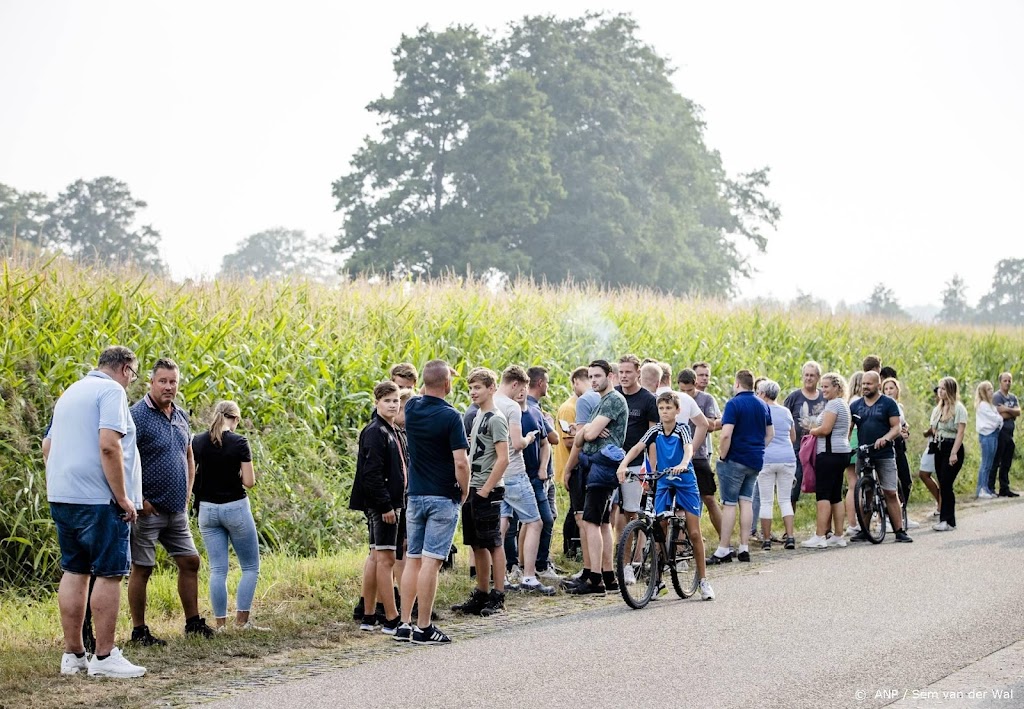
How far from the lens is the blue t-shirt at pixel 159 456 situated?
8.69 meters

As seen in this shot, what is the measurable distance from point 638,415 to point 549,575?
1949 millimetres

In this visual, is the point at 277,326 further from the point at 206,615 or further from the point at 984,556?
the point at 984,556

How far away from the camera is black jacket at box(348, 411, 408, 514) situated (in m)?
9.21

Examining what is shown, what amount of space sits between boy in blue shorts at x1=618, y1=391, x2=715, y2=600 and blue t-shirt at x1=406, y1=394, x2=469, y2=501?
2.30 metres

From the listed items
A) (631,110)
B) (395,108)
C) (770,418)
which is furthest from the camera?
(631,110)

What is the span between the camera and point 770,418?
13617mm

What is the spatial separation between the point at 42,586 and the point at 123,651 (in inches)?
105

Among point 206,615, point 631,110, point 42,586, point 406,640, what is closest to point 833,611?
point 406,640

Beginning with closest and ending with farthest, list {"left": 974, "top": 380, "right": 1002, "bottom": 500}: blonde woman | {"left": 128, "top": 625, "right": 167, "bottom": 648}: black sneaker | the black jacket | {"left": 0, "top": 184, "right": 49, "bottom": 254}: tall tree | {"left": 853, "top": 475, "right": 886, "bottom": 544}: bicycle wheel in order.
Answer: {"left": 128, "top": 625, "right": 167, "bottom": 648}: black sneaker
the black jacket
{"left": 853, "top": 475, "right": 886, "bottom": 544}: bicycle wheel
{"left": 974, "top": 380, "right": 1002, "bottom": 500}: blonde woman
{"left": 0, "top": 184, "right": 49, "bottom": 254}: tall tree

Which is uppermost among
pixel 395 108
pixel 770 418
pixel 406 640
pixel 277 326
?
pixel 395 108

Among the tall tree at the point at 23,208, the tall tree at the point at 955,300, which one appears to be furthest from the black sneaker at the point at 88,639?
the tall tree at the point at 955,300

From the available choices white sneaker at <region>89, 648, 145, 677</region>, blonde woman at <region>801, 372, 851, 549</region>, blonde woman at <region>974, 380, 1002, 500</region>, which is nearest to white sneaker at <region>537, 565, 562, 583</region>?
blonde woman at <region>801, 372, 851, 549</region>

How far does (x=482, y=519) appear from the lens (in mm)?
10016

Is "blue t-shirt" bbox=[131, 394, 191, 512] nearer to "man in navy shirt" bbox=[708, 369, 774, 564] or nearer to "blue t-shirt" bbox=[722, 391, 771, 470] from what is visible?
"man in navy shirt" bbox=[708, 369, 774, 564]
